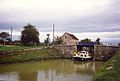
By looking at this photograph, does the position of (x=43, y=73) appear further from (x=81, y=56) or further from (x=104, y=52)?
(x=104, y=52)

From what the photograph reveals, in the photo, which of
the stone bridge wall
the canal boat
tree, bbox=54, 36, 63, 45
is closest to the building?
tree, bbox=54, 36, 63, 45

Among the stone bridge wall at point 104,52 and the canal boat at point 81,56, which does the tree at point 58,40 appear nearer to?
the canal boat at point 81,56

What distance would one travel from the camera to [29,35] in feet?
252

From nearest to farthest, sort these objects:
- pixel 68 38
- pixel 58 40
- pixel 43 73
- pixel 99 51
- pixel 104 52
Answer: pixel 43 73
pixel 104 52
pixel 99 51
pixel 58 40
pixel 68 38

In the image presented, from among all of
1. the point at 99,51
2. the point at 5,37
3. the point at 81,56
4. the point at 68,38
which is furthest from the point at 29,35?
the point at 68,38

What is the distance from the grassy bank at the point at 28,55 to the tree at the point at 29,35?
25.6 feet

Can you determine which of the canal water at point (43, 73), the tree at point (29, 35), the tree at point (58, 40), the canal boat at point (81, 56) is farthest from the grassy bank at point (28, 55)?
the tree at point (58, 40)

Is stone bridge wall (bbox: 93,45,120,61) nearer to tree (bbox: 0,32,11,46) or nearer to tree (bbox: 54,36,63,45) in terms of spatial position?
tree (bbox: 54,36,63,45)

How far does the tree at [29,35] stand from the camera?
252 feet

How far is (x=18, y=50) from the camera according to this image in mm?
60906

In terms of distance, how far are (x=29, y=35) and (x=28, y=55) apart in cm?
1489

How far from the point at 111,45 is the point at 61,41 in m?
28.4

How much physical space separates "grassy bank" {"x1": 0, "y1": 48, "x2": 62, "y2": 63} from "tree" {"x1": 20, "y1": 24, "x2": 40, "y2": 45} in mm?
7806

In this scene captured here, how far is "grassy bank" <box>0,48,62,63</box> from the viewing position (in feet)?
185
